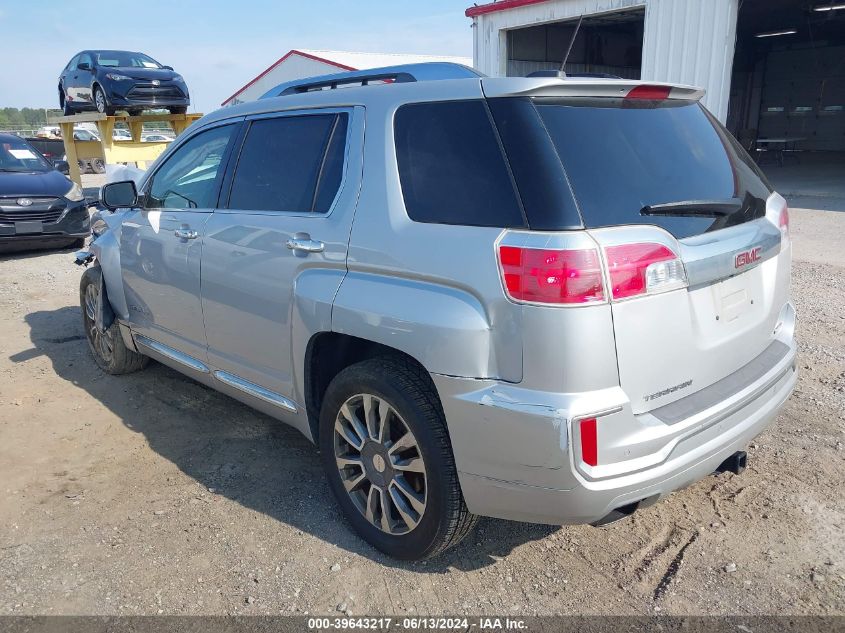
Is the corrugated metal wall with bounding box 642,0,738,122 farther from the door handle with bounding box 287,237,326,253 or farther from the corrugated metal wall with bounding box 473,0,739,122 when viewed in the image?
the door handle with bounding box 287,237,326,253

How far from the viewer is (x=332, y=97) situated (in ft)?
10.2

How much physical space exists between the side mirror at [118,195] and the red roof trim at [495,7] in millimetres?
12992

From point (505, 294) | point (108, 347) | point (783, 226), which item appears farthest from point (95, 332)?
point (783, 226)

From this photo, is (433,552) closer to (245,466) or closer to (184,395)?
(245,466)

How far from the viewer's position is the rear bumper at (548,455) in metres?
2.18

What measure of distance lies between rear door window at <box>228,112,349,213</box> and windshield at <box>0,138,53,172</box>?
888 cm

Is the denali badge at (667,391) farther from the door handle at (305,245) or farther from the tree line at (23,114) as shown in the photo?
the tree line at (23,114)

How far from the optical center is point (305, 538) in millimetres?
3062

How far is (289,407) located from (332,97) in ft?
4.95

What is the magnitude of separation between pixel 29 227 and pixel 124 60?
607cm

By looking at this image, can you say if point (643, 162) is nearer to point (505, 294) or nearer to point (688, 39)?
point (505, 294)

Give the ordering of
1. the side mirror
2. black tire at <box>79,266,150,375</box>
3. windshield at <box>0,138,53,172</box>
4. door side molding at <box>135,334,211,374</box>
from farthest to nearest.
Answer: windshield at <box>0,138,53,172</box>, black tire at <box>79,266,150,375</box>, the side mirror, door side molding at <box>135,334,211,374</box>

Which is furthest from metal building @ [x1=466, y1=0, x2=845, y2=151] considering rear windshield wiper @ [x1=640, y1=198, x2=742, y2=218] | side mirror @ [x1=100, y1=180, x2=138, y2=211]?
rear windshield wiper @ [x1=640, y1=198, x2=742, y2=218]

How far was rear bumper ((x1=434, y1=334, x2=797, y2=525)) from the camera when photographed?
7.14ft
